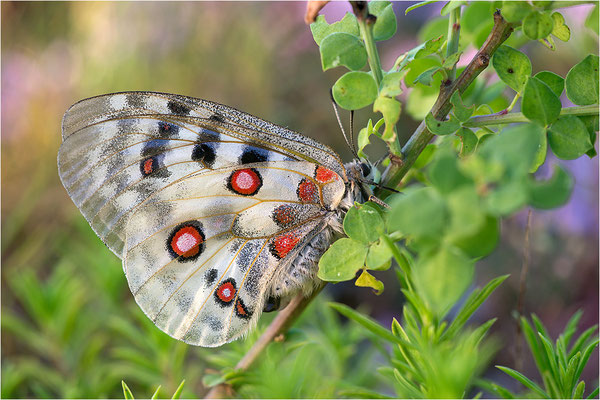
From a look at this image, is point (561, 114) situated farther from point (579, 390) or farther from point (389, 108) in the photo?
point (579, 390)

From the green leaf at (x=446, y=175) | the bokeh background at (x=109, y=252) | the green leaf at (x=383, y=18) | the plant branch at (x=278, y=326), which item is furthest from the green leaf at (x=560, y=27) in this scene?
the bokeh background at (x=109, y=252)

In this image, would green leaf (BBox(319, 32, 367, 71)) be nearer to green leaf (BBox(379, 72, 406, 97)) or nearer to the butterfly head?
green leaf (BBox(379, 72, 406, 97))

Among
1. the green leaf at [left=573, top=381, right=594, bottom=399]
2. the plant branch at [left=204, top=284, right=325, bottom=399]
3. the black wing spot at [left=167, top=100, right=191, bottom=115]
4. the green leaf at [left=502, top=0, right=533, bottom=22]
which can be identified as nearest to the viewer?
the green leaf at [left=502, top=0, right=533, bottom=22]

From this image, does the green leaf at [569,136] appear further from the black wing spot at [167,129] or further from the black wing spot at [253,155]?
the black wing spot at [167,129]

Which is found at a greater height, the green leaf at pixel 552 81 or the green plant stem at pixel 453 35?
the green leaf at pixel 552 81

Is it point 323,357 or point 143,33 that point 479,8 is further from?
point 143,33

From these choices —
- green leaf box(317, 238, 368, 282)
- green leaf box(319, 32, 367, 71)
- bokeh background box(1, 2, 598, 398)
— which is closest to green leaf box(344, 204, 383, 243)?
green leaf box(317, 238, 368, 282)

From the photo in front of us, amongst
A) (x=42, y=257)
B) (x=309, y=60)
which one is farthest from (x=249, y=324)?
(x=309, y=60)
